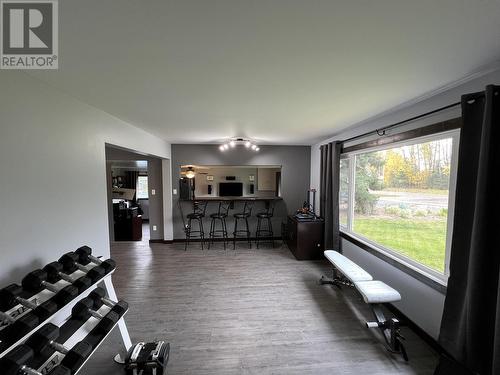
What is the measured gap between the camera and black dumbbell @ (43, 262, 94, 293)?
156cm

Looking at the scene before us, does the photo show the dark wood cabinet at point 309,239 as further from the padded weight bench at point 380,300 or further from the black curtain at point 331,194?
the padded weight bench at point 380,300

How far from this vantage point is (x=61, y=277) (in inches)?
64.0

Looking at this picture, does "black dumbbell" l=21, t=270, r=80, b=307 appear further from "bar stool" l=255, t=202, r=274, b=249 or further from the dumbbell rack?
"bar stool" l=255, t=202, r=274, b=249

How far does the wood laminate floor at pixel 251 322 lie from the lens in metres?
1.91

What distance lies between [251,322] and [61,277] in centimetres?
188

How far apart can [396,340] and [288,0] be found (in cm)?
281

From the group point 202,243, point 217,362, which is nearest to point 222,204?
point 202,243

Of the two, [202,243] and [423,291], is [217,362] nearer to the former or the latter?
[423,291]

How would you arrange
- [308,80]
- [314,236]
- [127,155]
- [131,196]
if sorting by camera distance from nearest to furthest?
[308,80]
[314,236]
[127,155]
[131,196]

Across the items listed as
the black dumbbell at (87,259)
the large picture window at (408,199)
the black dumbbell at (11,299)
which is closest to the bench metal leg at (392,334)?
the large picture window at (408,199)

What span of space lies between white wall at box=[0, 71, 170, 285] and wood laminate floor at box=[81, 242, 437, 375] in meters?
1.10

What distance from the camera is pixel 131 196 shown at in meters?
7.81

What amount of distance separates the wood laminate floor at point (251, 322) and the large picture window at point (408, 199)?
87 cm

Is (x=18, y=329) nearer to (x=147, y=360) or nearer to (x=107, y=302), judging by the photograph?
(x=107, y=302)
